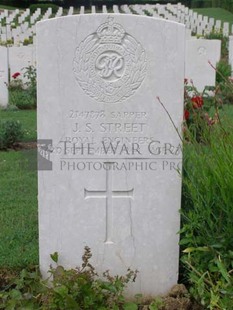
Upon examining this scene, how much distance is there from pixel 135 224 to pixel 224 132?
715 mm

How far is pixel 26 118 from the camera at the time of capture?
890 centimetres

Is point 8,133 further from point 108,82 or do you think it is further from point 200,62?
point 200,62

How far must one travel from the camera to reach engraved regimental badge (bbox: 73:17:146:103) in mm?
3211

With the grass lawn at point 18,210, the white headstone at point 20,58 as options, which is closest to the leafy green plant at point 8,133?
the grass lawn at point 18,210

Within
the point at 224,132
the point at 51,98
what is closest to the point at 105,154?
the point at 51,98

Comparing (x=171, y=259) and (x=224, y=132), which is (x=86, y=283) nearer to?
(x=171, y=259)

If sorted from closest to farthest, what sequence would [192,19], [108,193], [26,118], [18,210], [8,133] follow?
[108,193]
[18,210]
[8,133]
[26,118]
[192,19]

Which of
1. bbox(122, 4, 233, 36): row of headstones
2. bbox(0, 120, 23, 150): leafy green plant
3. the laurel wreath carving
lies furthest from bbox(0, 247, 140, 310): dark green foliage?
bbox(122, 4, 233, 36): row of headstones

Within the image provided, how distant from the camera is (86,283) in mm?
3188

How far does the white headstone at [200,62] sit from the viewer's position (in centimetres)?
1070

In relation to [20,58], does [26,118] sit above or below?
below

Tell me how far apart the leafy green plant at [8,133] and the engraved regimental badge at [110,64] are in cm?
396

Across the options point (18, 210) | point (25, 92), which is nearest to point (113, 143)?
point (18, 210)

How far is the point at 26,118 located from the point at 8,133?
1.87m
